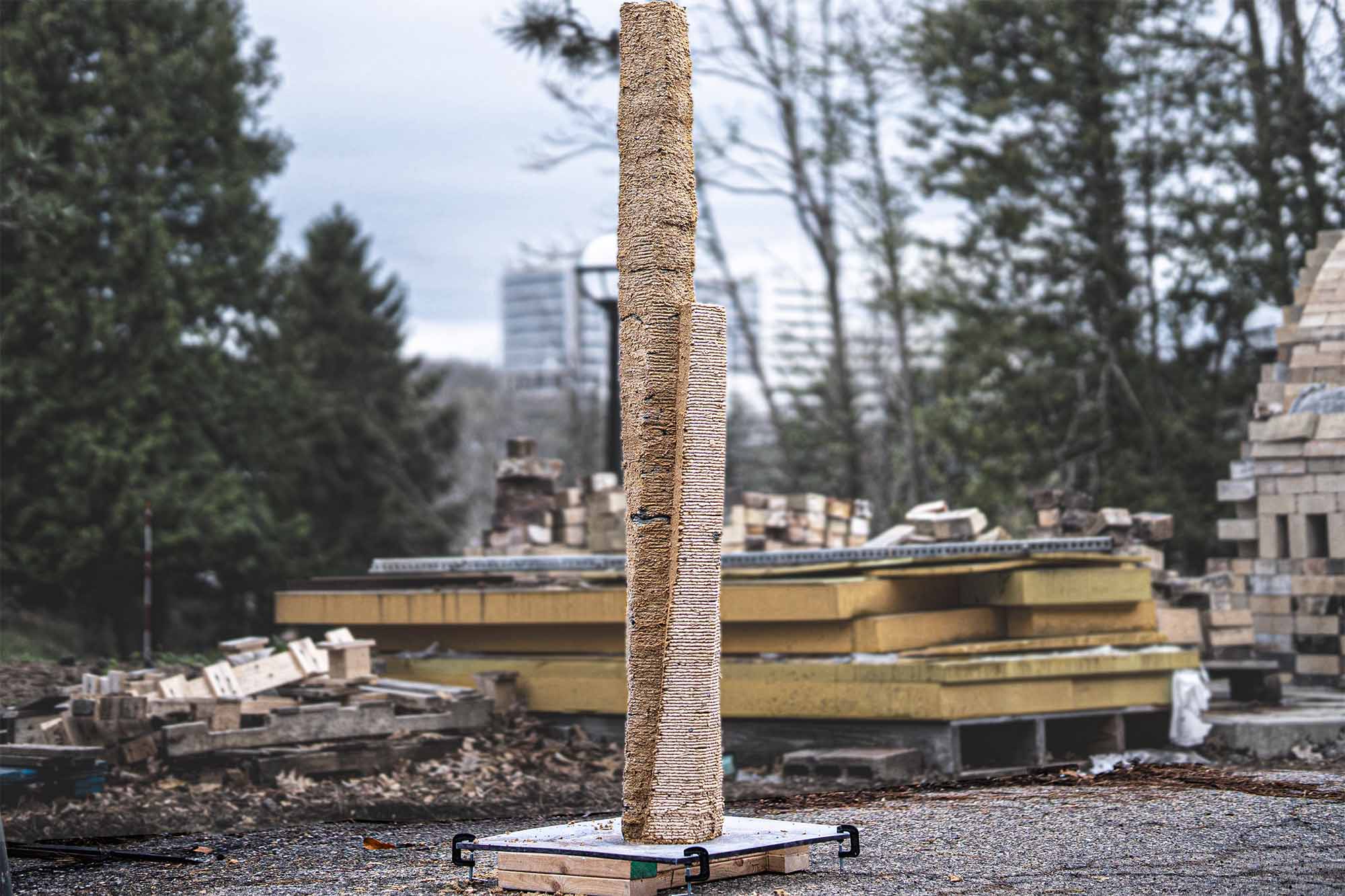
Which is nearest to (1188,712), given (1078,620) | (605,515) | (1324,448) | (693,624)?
(1078,620)

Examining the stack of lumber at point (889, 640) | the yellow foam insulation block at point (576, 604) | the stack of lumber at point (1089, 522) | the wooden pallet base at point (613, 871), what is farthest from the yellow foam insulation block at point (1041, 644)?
the wooden pallet base at point (613, 871)

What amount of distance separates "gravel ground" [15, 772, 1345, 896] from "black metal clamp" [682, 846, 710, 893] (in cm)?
12

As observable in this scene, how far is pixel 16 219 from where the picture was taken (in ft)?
55.9

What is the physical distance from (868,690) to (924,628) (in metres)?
0.83

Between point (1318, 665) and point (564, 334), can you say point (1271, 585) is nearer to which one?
point (1318, 665)

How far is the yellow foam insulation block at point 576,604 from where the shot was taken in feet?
38.4

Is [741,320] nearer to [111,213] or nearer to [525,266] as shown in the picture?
[525,266]

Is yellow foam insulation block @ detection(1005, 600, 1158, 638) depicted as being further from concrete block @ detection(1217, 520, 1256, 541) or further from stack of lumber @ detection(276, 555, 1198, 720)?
concrete block @ detection(1217, 520, 1256, 541)

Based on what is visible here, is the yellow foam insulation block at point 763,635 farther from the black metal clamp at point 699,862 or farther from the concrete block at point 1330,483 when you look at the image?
the black metal clamp at point 699,862

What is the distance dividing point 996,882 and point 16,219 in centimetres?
1413

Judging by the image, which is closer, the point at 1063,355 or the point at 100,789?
Result: the point at 100,789

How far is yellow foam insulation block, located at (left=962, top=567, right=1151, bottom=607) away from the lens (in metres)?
12.1

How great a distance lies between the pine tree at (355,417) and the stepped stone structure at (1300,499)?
1755cm

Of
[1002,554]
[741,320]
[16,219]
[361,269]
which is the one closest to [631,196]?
[1002,554]
